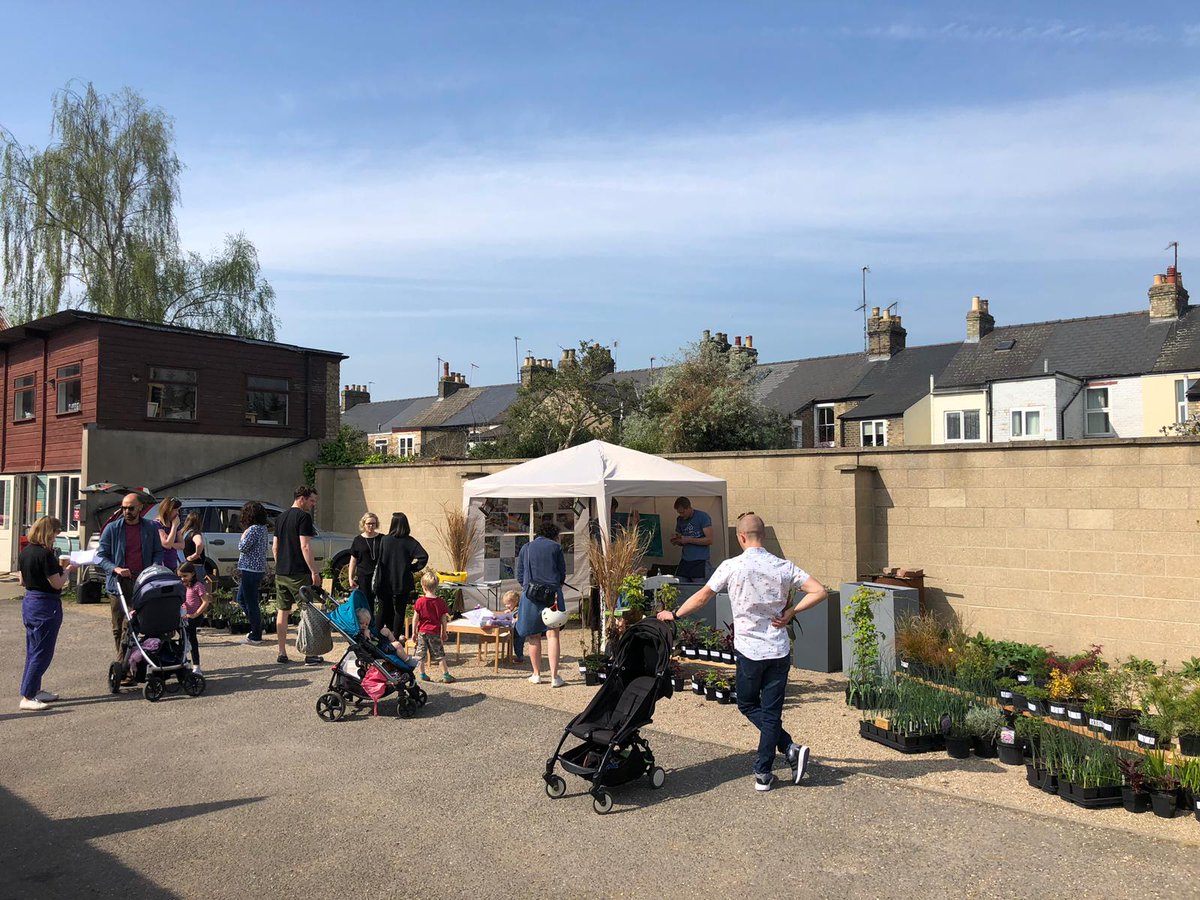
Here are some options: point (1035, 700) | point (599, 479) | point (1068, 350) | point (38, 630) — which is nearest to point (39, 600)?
point (38, 630)

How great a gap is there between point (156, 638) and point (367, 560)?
2.02 m

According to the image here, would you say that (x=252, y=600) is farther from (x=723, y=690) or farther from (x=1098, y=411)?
(x=1098, y=411)

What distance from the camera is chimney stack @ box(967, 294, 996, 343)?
38.8 meters

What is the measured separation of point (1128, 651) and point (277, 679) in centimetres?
841

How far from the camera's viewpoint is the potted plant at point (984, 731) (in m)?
6.62

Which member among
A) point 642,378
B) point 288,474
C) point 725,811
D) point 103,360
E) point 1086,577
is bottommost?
point 725,811

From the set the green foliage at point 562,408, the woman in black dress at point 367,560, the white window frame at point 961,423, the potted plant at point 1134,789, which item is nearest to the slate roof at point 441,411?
the green foliage at point 562,408

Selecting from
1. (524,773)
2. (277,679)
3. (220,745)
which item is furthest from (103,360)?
(524,773)

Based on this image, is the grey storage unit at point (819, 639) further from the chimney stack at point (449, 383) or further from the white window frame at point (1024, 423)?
the chimney stack at point (449, 383)

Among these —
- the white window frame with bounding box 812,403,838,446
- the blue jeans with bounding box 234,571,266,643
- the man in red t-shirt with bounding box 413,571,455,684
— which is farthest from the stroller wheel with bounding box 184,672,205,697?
the white window frame with bounding box 812,403,838,446

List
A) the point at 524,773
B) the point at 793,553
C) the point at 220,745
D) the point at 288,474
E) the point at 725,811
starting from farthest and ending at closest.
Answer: the point at 288,474
the point at 793,553
the point at 220,745
the point at 524,773
the point at 725,811

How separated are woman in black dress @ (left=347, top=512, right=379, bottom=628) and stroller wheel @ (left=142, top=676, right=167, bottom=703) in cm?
194

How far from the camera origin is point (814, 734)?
7.29 meters

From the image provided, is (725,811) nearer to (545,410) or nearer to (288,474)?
(288,474)
